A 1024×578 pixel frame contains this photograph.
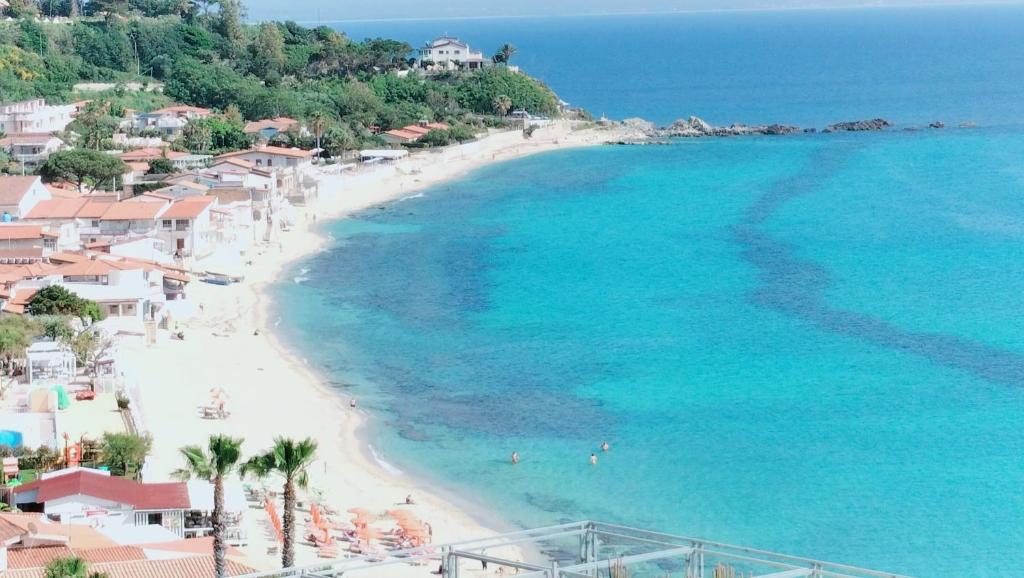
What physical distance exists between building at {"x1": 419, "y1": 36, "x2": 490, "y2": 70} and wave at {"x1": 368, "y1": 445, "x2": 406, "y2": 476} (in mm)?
82880

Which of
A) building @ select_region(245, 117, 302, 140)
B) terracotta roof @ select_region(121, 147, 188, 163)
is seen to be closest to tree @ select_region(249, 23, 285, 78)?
building @ select_region(245, 117, 302, 140)

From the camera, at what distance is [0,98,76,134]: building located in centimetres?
7406

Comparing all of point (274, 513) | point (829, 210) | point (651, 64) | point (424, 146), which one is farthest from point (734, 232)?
point (651, 64)

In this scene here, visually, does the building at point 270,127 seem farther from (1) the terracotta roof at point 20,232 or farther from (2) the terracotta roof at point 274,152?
(1) the terracotta roof at point 20,232

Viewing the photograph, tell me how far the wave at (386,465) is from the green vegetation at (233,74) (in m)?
45.7

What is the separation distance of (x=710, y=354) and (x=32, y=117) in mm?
46798

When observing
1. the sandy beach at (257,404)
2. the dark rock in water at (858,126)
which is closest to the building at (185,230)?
the sandy beach at (257,404)

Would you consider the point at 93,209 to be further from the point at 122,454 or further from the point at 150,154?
the point at 122,454

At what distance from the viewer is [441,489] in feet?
99.9

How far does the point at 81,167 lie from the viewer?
60.6 m

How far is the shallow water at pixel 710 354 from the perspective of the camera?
29875 mm

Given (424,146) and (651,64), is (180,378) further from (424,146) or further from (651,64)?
(651,64)

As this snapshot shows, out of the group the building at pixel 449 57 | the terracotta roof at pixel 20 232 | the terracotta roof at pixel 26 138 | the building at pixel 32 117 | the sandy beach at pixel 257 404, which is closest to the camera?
the sandy beach at pixel 257 404

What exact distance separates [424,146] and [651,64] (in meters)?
110
